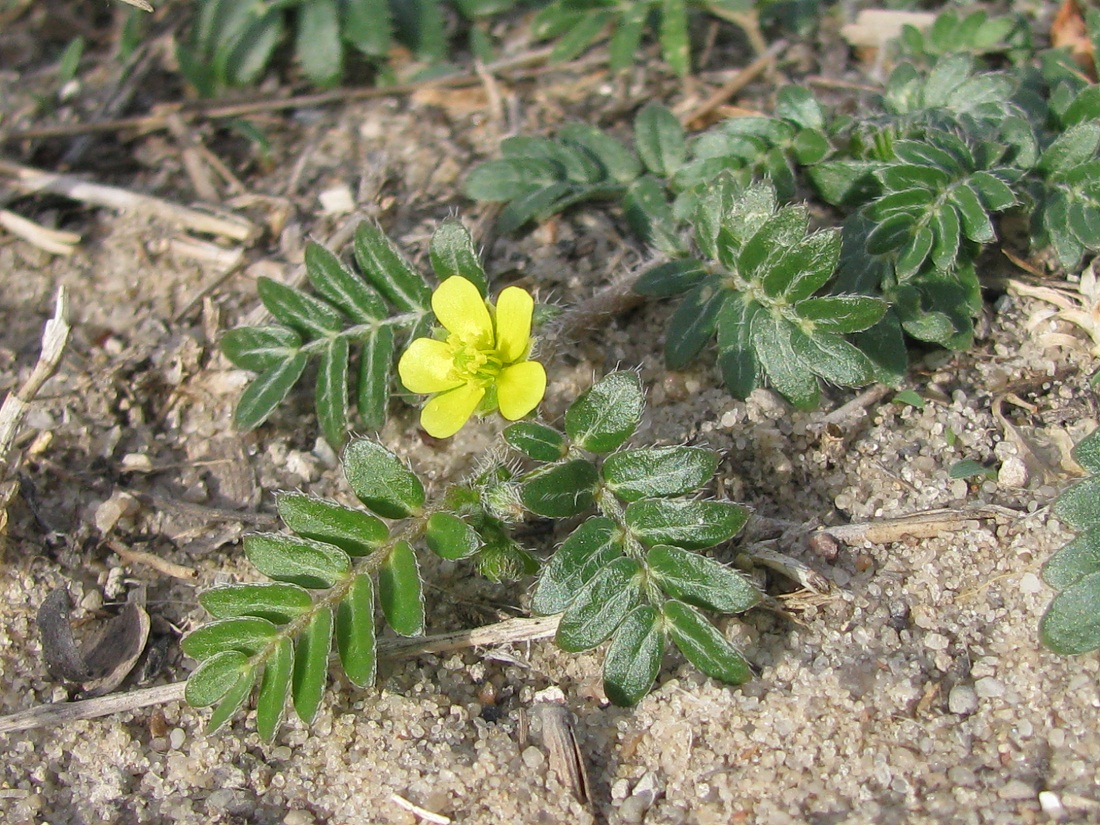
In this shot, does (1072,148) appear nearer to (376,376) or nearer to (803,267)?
(803,267)

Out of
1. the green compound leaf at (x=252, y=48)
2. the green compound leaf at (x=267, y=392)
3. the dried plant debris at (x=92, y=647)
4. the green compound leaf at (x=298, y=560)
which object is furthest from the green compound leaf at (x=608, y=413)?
the green compound leaf at (x=252, y=48)

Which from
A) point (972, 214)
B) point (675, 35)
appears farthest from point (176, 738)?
point (675, 35)

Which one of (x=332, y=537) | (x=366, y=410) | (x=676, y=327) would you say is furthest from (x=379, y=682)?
(x=676, y=327)

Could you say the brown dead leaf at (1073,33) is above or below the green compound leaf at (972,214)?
below

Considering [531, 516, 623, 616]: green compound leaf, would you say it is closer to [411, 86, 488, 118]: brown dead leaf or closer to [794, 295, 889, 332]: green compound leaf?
[794, 295, 889, 332]: green compound leaf

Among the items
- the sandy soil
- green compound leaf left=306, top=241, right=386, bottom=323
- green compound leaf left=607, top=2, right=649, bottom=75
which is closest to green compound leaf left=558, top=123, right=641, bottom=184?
the sandy soil

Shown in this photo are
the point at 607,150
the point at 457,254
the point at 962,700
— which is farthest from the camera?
the point at 607,150

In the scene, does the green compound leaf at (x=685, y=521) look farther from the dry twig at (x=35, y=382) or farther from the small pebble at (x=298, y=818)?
the dry twig at (x=35, y=382)
